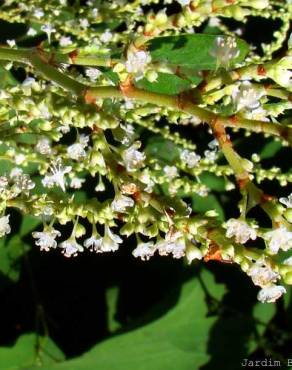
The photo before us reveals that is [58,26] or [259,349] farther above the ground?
[58,26]

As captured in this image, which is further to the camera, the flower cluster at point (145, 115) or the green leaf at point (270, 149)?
the green leaf at point (270, 149)

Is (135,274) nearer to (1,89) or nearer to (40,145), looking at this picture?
(40,145)

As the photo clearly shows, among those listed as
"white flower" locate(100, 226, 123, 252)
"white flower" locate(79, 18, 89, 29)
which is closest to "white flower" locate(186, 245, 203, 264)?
"white flower" locate(100, 226, 123, 252)

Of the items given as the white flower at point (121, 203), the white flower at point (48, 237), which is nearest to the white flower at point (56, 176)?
the white flower at point (48, 237)

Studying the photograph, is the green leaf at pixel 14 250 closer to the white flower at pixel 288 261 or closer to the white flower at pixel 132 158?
the white flower at pixel 132 158

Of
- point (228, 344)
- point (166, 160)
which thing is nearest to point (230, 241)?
point (166, 160)

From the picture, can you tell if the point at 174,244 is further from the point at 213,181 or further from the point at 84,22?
the point at 213,181

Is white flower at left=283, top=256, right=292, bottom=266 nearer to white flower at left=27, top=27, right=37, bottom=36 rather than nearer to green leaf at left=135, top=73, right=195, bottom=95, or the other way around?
green leaf at left=135, top=73, right=195, bottom=95

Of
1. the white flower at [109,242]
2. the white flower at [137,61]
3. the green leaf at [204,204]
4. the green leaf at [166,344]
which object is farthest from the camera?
the green leaf at [204,204]
